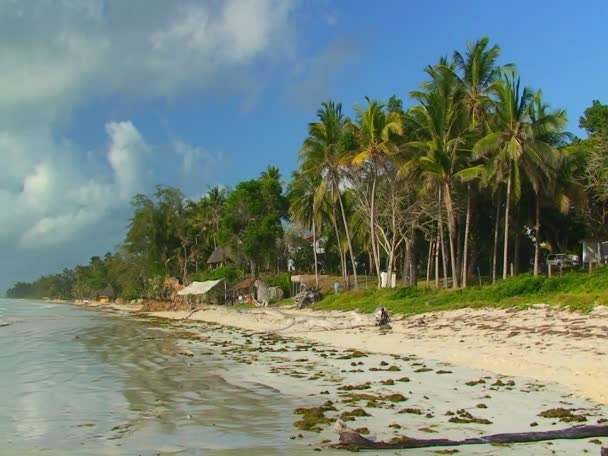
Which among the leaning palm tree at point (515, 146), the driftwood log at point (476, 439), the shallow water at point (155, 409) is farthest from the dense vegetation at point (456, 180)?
the driftwood log at point (476, 439)

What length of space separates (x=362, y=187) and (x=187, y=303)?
30.9m

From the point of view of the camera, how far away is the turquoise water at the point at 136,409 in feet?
26.6

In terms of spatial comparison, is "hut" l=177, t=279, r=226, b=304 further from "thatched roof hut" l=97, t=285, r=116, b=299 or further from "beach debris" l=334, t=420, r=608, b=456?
"thatched roof hut" l=97, t=285, r=116, b=299

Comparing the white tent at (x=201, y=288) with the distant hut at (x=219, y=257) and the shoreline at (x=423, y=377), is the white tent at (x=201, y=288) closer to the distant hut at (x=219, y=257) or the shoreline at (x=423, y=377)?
the distant hut at (x=219, y=257)

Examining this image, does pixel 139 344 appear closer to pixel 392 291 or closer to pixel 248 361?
pixel 248 361

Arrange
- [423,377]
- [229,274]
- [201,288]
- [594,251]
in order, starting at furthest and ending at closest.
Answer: [229,274] → [201,288] → [594,251] → [423,377]

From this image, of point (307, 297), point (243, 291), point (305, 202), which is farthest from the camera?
point (243, 291)

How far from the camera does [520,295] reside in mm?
23875

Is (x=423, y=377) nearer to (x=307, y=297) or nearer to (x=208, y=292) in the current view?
(x=307, y=297)

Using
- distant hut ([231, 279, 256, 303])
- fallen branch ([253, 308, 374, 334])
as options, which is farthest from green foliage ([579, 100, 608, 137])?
distant hut ([231, 279, 256, 303])

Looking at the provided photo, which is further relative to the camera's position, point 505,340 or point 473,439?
point 505,340

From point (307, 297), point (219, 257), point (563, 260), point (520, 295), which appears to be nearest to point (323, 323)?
point (520, 295)

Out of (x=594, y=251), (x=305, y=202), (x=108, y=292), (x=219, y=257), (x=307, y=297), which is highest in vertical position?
(x=305, y=202)

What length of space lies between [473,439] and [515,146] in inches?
956
